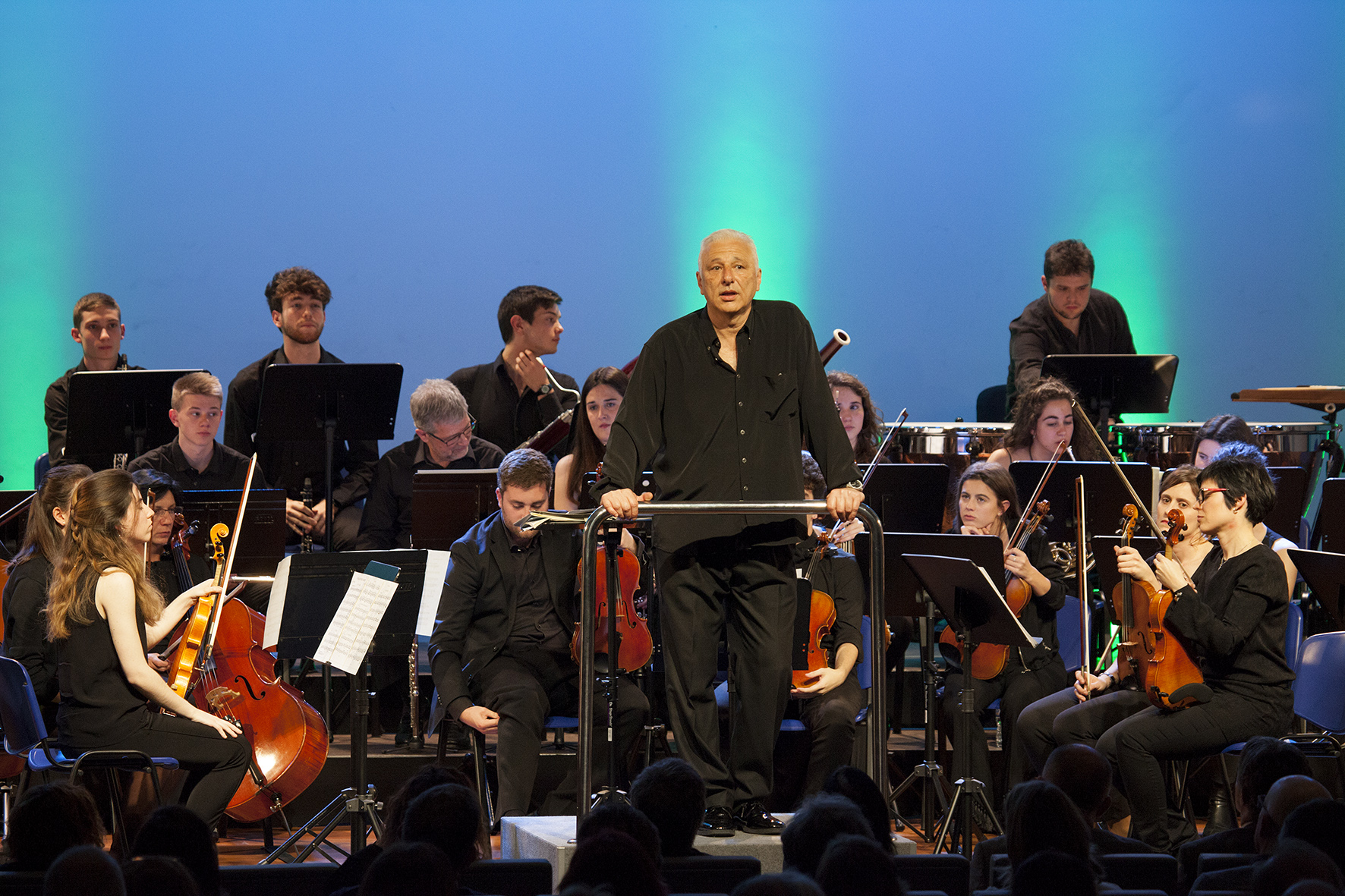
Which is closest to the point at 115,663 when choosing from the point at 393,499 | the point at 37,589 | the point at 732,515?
the point at 37,589

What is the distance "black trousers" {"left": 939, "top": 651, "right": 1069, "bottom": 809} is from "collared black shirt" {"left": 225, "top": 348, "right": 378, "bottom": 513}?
98.7 inches

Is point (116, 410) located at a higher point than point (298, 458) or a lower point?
higher

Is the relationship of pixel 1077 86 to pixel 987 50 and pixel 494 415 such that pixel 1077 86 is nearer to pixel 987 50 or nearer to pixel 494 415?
pixel 987 50

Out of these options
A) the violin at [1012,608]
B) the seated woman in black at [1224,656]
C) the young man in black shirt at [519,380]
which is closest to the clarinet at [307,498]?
the young man in black shirt at [519,380]

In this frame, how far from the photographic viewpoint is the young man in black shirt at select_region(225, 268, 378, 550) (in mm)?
5648

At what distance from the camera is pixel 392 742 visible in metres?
5.03

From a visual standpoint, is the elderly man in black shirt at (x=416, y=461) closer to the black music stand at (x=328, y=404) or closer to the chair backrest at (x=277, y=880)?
the black music stand at (x=328, y=404)

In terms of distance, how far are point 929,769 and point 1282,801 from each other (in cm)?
146

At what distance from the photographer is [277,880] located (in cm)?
251

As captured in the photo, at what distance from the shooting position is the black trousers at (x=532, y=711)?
13.4 ft

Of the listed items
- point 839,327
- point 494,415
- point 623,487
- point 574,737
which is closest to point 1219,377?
point 839,327

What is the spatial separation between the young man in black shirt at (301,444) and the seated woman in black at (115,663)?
155cm

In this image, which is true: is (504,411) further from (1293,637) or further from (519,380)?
(1293,637)

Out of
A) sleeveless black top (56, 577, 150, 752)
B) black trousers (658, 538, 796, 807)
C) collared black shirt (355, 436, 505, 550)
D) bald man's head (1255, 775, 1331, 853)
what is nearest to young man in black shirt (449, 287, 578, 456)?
collared black shirt (355, 436, 505, 550)
